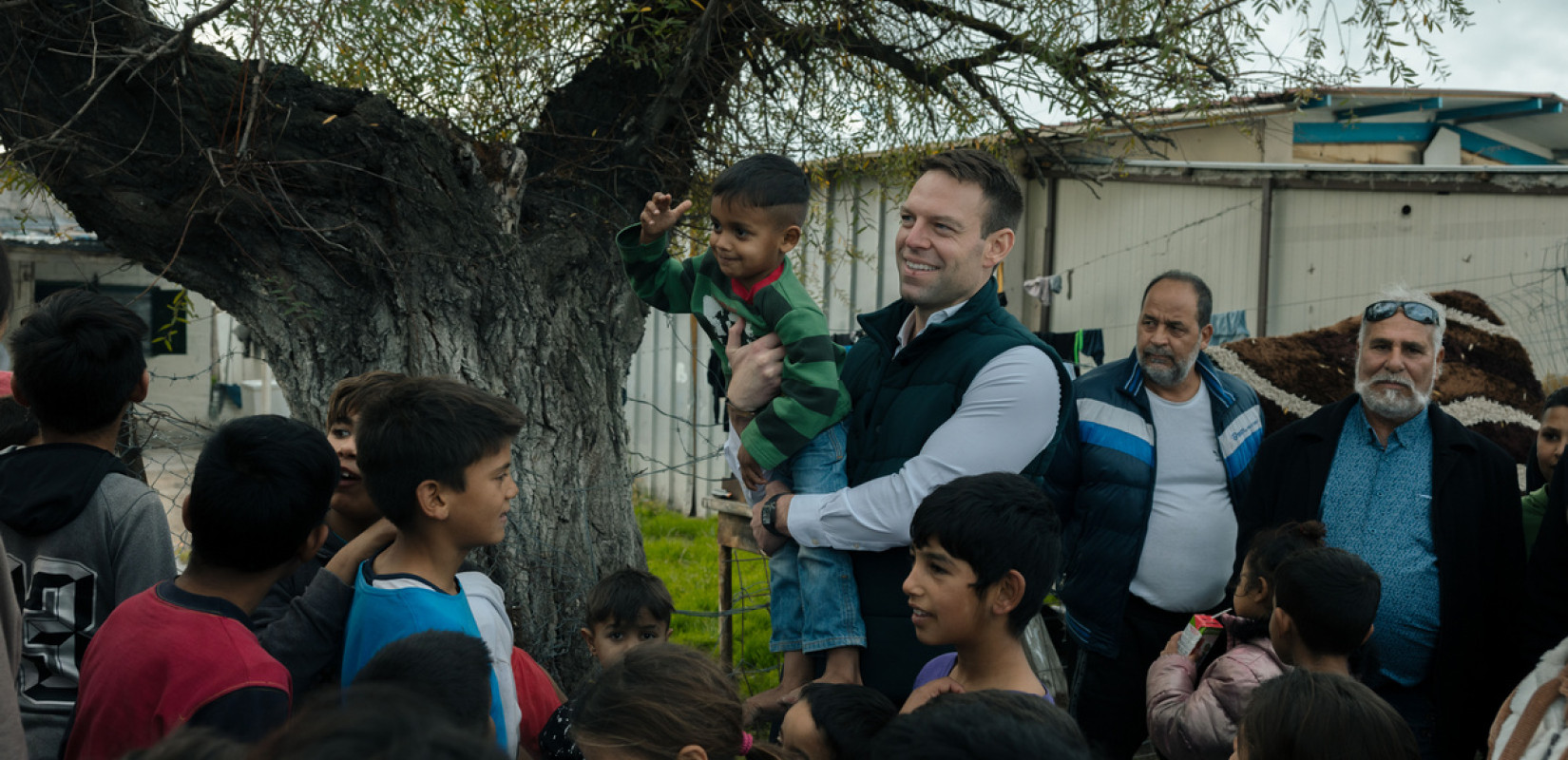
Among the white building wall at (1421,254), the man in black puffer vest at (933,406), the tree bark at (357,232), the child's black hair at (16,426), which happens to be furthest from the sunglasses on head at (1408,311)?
the child's black hair at (16,426)

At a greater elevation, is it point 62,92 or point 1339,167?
point 1339,167

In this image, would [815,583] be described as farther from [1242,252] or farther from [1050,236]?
[1050,236]

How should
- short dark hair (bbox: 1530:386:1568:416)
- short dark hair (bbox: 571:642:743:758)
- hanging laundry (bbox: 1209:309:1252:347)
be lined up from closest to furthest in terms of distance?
short dark hair (bbox: 571:642:743:758), short dark hair (bbox: 1530:386:1568:416), hanging laundry (bbox: 1209:309:1252:347)

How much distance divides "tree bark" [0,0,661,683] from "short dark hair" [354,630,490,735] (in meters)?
2.21

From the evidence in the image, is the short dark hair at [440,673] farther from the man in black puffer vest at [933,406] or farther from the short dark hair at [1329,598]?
the short dark hair at [1329,598]

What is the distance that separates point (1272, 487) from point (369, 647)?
8.72 feet

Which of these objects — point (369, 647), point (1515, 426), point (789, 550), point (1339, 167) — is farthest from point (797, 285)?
point (1339, 167)

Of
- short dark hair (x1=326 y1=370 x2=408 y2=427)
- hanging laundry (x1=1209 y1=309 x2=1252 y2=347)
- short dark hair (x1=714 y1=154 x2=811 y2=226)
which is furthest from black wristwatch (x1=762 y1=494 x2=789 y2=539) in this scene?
hanging laundry (x1=1209 y1=309 x2=1252 y2=347)

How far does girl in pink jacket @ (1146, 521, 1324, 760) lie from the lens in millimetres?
2799

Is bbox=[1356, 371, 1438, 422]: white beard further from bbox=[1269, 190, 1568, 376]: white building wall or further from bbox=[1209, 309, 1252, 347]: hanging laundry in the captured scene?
bbox=[1209, 309, 1252, 347]: hanging laundry

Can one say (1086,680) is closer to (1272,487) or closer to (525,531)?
(1272,487)

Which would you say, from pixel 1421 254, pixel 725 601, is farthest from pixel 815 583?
pixel 1421 254

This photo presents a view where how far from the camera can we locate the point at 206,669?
1929mm

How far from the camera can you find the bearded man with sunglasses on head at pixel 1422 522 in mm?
3068
